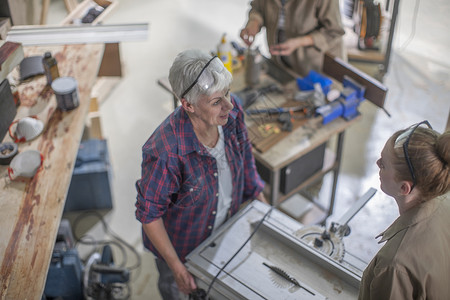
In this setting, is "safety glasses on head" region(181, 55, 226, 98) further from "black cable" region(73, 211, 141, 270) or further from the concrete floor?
"black cable" region(73, 211, 141, 270)

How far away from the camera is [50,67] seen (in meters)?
2.66

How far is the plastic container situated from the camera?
2.52 m

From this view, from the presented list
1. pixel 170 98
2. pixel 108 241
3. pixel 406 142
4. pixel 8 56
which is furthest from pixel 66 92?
pixel 170 98

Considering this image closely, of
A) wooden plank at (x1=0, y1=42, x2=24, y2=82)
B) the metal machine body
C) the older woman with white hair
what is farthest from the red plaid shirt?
wooden plank at (x1=0, y1=42, x2=24, y2=82)

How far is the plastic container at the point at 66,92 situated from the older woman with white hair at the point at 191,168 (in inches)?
36.3

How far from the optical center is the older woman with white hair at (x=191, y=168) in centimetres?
166

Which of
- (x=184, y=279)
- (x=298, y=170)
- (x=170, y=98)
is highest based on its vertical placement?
(x=184, y=279)

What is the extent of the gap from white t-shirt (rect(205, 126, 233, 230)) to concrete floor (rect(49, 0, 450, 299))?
542 mm

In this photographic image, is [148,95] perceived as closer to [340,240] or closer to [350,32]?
[350,32]

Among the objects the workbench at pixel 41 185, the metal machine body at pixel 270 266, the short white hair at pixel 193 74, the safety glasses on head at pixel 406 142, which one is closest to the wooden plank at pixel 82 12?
the workbench at pixel 41 185

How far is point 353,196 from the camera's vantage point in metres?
3.48

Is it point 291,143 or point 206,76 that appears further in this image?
point 291,143

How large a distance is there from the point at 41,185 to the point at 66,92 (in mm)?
564

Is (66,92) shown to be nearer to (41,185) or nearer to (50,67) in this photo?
(50,67)
